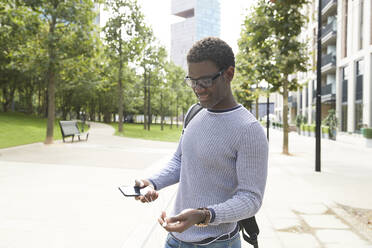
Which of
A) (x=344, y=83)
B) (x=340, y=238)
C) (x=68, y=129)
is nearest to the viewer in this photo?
(x=340, y=238)

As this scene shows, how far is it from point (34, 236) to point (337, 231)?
3.98m

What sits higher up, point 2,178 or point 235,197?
point 235,197

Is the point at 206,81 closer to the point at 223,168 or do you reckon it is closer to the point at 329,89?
the point at 223,168

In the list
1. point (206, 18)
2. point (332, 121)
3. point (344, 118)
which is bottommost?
point (332, 121)

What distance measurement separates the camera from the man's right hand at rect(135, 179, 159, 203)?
1895mm

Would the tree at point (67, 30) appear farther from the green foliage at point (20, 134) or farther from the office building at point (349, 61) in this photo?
the office building at point (349, 61)

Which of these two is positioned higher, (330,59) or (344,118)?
(330,59)

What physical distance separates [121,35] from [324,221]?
25.2 meters

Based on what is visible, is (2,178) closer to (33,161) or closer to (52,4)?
(33,161)

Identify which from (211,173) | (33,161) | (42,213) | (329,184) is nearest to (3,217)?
(42,213)

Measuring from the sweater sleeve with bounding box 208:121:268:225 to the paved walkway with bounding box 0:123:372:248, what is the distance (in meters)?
3.04

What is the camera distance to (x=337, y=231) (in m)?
5.04

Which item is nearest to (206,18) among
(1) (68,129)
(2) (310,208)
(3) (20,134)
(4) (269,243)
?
(3) (20,134)

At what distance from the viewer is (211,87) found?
1727mm
